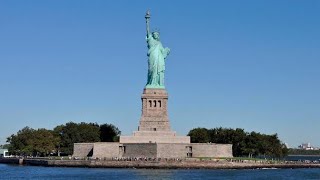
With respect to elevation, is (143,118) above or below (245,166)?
above

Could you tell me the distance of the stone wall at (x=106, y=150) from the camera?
268ft

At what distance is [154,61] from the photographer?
285 feet

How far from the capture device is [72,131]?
336 feet

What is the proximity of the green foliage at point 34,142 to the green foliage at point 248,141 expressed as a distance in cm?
2012

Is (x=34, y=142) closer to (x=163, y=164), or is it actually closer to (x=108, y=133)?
(x=108, y=133)

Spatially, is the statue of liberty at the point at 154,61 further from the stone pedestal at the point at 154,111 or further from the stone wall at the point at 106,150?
the stone wall at the point at 106,150

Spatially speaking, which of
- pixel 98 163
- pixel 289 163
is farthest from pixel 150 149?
pixel 289 163

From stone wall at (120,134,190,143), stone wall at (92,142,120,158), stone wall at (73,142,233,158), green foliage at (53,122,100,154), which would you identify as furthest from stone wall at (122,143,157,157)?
green foliage at (53,122,100,154)

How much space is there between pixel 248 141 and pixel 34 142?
1164 inches

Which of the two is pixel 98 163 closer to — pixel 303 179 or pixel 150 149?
pixel 150 149

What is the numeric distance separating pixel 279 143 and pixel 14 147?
3861cm

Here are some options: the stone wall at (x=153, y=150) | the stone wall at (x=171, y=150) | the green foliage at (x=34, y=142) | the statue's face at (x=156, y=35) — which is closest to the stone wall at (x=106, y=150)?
the stone wall at (x=153, y=150)

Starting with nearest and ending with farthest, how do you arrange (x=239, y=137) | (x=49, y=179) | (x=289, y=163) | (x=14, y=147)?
(x=49, y=179), (x=289, y=163), (x=239, y=137), (x=14, y=147)

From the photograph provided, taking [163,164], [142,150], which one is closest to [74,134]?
[142,150]
